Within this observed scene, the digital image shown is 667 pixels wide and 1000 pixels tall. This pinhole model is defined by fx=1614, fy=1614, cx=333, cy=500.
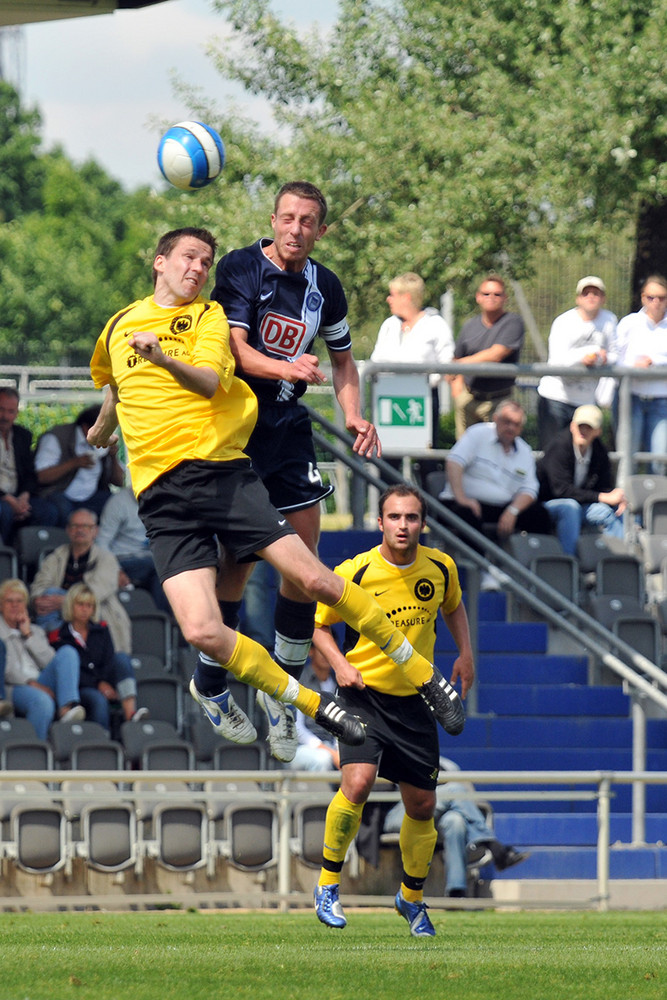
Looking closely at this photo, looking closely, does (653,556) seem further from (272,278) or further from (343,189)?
(343,189)

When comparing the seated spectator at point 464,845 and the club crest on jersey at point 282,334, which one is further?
the seated spectator at point 464,845

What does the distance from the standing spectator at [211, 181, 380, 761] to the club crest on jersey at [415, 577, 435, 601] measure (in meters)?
0.82

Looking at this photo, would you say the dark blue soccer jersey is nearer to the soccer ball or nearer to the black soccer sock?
the soccer ball

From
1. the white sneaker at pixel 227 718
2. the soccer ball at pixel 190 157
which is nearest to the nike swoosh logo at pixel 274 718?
the white sneaker at pixel 227 718

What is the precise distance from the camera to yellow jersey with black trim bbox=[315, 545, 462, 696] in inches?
343

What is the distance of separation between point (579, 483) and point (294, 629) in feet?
21.3

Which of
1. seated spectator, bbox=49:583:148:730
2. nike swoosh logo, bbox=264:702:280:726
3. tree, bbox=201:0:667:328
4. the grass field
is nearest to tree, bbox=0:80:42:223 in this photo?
tree, bbox=201:0:667:328

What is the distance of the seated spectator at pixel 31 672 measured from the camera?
39.8ft

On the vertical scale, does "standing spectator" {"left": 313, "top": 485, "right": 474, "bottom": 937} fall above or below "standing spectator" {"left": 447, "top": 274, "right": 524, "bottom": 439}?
below

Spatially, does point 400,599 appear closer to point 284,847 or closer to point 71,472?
point 284,847

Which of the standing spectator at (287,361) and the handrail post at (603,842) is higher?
the standing spectator at (287,361)

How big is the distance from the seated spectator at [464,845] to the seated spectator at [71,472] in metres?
3.94

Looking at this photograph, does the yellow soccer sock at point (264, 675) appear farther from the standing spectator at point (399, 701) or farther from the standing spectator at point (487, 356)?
the standing spectator at point (487, 356)

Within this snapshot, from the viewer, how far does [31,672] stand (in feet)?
40.0
